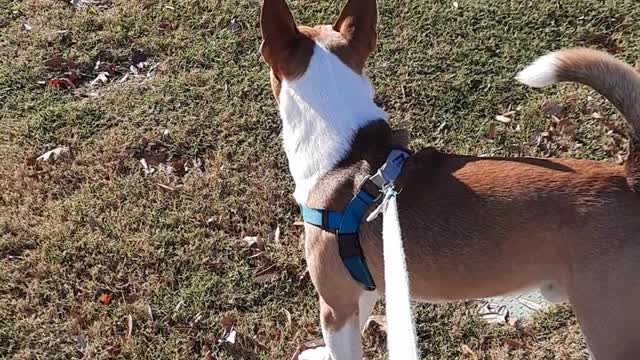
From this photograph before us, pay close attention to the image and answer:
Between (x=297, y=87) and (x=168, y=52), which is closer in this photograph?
(x=297, y=87)

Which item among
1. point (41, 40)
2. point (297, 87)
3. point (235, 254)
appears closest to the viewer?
point (297, 87)

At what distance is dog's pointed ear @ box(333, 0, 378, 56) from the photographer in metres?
3.61

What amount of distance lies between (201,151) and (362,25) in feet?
7.00

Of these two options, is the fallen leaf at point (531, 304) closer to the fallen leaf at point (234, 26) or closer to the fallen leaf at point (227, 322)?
the fallen leaf at point (227, 322)

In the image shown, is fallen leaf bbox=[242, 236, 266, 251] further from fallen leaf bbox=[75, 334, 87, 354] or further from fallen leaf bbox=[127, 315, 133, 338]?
fallen leaf bbox=[75, 334, 87, 354]

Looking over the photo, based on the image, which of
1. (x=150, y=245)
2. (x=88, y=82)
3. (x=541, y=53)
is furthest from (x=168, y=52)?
(x=541, y=53)

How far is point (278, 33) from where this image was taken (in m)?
3.50

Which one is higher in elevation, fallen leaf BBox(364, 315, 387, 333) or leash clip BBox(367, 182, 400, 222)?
leash clip BBox(367, 182, 400, 222)

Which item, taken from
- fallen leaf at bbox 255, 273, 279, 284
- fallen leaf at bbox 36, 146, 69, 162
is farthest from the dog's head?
fallen leaf at bbox 36, 146, 69, 162

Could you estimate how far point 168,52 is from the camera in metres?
6.21

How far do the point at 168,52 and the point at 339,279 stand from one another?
10.7ft

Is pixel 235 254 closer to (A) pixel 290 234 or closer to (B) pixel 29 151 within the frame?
(A) pixel 290 234

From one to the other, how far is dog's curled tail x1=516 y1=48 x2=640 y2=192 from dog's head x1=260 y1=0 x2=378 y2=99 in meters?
0.81

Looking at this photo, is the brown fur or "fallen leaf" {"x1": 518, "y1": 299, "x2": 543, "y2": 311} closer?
the brown fur
